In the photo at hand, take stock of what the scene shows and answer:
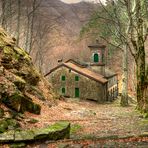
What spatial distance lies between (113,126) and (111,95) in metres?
35.5

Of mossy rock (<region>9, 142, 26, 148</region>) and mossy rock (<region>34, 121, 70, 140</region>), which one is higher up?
mossy rock (<region>34, 121, 70, 140</region>)

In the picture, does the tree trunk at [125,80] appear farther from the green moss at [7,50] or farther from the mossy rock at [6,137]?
the mossy rock at [6,137]


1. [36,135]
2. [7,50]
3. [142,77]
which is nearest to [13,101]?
[36,135]

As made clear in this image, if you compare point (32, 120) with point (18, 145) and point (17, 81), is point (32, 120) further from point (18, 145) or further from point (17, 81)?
point (18, 145)

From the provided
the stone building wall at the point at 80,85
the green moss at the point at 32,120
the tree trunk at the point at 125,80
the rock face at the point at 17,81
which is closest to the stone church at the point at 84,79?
the stone building wall at the point at 80,85

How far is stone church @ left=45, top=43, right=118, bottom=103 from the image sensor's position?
169ft

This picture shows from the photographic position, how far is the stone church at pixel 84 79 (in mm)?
51562

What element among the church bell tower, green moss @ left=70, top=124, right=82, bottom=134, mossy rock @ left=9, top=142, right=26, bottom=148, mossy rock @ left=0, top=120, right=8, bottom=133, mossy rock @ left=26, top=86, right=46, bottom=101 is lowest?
mossy rock @ left=9, top=142, right=26, bottom=148

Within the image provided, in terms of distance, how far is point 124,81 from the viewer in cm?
3972

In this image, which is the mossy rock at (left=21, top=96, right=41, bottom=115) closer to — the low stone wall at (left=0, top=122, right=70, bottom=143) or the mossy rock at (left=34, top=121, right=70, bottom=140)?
the mossy rock at (left=34, top=121, right=70, bottom=140)

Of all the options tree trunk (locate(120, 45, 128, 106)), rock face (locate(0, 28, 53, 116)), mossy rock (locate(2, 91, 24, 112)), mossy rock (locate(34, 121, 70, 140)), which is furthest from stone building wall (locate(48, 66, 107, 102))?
mossy rock (locate(34, 121, 70, 140))

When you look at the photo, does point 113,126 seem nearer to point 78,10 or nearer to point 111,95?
point 111,95

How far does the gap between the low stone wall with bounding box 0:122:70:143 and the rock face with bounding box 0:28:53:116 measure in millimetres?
3797

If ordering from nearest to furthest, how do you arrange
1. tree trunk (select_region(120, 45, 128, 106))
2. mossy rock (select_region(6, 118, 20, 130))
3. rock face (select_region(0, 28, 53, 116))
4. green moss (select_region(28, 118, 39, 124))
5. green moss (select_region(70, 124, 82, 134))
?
→ mossy rock (select_region(6, 118, 20, 130)) → green moss (select_region(70, 124, 82, 134)) → green moss (select_region(28, 118, 39, 124)) → rock face (select_region(0, 28, 53, 116)) → tree trunk (select_region(120, 45, 128, 106))
